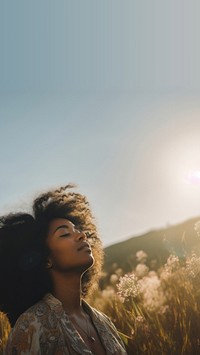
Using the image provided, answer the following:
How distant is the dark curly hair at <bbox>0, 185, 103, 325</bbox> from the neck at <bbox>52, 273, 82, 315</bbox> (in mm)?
66

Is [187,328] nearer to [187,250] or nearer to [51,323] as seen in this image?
[187,250]

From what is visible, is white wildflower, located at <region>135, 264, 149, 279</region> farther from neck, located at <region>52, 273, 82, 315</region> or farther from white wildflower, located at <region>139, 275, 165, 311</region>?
neck, located at <region>52, 273, 82, 315</region>

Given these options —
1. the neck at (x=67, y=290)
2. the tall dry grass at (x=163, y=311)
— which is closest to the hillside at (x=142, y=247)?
the tall dry grass at (x=163, y=311)

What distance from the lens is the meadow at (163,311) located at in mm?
5008

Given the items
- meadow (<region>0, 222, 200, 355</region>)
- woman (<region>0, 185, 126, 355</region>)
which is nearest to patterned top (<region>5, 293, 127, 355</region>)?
woman (<region>0, 185, 126, 355</region>)

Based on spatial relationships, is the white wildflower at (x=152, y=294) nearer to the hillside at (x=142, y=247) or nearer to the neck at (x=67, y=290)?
the neck at (x=67, y=290)

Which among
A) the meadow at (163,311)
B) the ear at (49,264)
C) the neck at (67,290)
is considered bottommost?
the meadow at (163,311)

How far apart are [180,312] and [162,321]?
0.18 meters

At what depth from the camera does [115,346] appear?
12.6 ft

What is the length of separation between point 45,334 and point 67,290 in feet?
1.37

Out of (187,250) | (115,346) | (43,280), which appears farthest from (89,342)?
(187,250)

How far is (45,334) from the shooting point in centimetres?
346

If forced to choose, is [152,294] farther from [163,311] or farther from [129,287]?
[129,287]

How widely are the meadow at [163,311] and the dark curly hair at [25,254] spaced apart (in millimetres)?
1408
